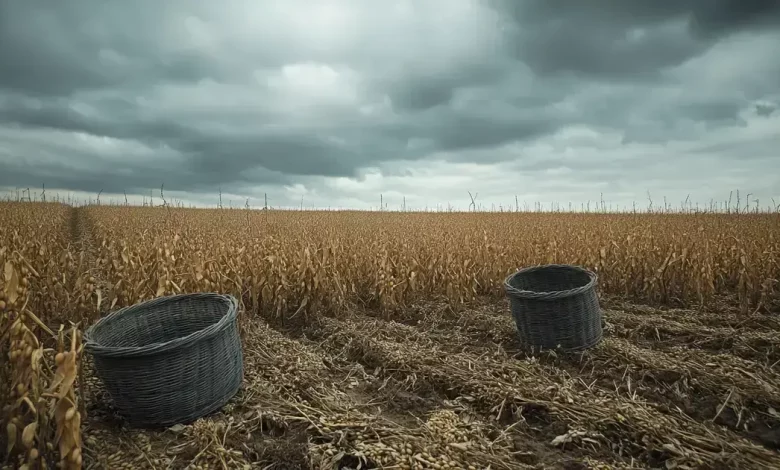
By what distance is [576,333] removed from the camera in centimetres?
452

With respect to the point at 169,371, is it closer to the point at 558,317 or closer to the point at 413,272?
the point at 558,317

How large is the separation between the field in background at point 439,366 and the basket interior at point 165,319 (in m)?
0.48

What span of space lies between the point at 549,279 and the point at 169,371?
4.46m

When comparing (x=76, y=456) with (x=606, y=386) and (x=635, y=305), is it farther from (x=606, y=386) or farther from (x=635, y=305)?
(x=635, y=305)

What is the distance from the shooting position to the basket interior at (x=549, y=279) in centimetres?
538

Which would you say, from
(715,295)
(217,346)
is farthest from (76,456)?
(715,295)

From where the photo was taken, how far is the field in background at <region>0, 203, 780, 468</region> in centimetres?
291

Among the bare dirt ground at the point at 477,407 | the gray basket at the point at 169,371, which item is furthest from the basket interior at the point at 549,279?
the gray basket at the point at 169,371

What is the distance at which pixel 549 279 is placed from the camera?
566 cm

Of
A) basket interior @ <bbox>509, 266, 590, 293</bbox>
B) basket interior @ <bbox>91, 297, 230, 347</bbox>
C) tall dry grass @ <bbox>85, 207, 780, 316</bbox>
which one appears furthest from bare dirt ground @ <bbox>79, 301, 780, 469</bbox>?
tall dry grass @ <bbox>85, 207, 780, 316</bbox>

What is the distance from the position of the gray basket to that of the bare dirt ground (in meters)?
0.13

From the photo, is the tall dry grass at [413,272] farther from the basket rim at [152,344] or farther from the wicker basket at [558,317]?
the wicker basket at [558,317]

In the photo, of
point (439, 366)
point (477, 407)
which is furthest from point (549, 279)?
point (477, 407)

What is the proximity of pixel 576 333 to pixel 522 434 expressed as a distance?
1.69m
